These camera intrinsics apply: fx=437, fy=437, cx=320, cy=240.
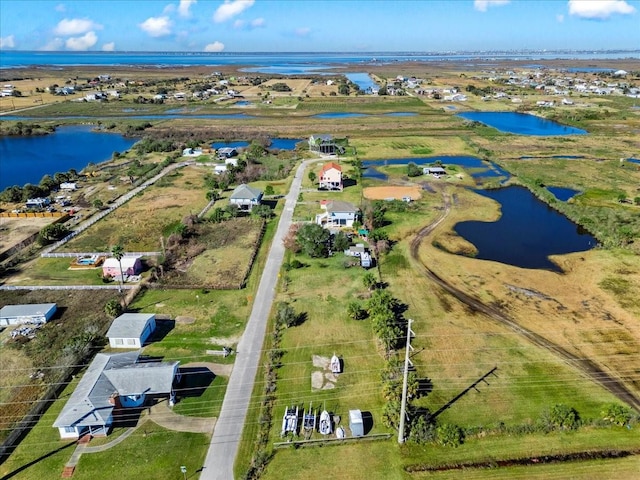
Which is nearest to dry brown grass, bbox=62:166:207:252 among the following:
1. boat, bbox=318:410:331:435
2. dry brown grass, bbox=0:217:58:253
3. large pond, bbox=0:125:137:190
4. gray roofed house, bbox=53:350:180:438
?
dry brown grass, bbox=0:217:58:253

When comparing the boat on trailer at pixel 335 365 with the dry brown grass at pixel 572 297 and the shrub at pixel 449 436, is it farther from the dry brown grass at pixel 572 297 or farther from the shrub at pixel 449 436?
the dry brown grass at pixel 572 297

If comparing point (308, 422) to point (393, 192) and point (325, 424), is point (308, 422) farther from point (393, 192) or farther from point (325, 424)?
point (393, 192)

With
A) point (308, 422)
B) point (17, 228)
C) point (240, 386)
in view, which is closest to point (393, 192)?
point (240, 386)

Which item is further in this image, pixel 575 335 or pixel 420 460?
pixel 575 335

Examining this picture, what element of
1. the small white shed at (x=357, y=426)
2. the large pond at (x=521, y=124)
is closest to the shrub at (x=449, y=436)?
the small white shed at (x=357, y=426)

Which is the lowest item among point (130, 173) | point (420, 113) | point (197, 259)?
point (197, 259)

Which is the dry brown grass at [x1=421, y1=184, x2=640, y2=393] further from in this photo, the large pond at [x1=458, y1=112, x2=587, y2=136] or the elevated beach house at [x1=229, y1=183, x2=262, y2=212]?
the large pond at [x1=458, y1=112, x2=587, y2=136]

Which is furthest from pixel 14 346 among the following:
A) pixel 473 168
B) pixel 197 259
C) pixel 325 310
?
pixel 473 168

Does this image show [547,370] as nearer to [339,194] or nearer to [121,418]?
[121,418]
